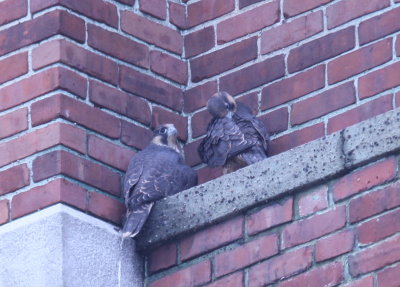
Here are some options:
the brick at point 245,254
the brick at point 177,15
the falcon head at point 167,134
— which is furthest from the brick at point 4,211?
the brick at point 177,15

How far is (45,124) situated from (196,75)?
0.73 metres

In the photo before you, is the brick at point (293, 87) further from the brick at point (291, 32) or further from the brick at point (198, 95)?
the brick at point (198, 95)

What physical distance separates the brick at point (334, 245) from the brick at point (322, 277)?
36 millimetres

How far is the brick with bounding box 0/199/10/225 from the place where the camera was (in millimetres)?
5828

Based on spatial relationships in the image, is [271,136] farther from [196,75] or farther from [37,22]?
[37,22]

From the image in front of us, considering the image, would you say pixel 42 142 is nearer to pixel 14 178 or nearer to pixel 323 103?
pixel 14 178

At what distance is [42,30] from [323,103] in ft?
3.15

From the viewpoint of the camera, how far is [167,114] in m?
6.33

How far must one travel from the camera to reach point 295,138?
6008mm

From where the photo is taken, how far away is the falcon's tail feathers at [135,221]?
585cm

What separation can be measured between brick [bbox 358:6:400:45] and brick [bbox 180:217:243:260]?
740 mm

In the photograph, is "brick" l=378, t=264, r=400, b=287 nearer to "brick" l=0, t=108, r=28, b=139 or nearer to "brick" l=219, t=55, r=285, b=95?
"brick" l=219, t=55, r=285, b=95

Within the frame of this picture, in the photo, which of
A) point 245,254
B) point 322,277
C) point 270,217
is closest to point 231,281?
point 245,254

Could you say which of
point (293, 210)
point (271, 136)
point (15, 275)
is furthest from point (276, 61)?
point (15, 275)
